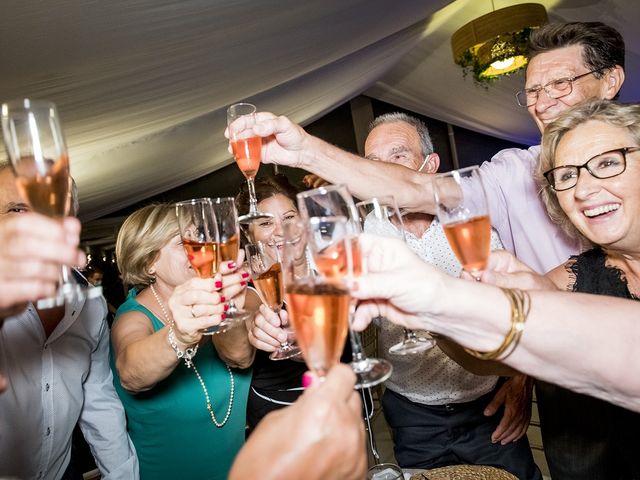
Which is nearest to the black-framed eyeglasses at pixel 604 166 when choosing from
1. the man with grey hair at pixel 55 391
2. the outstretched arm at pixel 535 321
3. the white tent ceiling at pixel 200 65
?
the outstretched arm at pixel 535 321

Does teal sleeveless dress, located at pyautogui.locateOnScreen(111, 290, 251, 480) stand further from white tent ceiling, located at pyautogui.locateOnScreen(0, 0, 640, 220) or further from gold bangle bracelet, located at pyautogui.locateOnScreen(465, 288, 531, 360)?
white tent ceiling, located at pyautogui.locateOnScreen(0, 0, 640, 220)

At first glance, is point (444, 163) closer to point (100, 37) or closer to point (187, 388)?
point (100, 37)

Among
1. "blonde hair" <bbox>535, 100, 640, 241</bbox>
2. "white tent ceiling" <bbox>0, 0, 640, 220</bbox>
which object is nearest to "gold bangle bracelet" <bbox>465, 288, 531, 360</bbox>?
"blonde hair" <bbox>535, 100, 640, 241</bbox>

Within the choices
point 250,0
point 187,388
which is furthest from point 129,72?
point 187,388

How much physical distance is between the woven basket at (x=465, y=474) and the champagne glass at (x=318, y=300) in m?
0.77

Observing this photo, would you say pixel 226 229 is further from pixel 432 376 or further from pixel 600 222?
pixel 432 376

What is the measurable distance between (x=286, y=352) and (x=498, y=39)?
4.51 metres

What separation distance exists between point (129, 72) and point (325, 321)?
3.59m

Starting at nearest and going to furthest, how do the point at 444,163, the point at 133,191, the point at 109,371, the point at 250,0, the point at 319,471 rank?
1. the point at 319,471
2. the point at 109,371
3. the point at 250,0
4. the point at 133,191
5. the point at 444,163

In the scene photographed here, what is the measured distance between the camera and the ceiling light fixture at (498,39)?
4453 millimetres

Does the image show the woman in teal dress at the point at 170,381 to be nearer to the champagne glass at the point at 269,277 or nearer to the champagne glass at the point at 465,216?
the champagne glass at the point at 269,277

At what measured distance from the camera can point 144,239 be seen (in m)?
2.11

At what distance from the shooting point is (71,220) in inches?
31.5

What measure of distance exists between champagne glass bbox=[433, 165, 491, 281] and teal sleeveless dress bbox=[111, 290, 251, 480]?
1365mm
